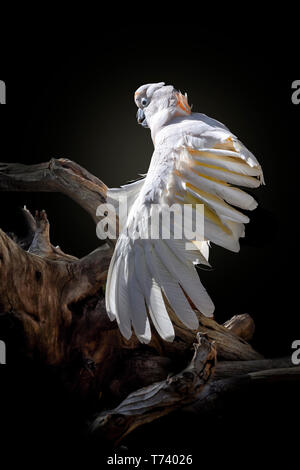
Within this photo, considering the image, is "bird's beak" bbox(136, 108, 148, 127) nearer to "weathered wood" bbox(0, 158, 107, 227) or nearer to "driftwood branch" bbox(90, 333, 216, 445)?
"weathered wood" bbox(0, 158, 107, 227)

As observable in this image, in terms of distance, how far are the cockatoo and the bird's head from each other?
51mm

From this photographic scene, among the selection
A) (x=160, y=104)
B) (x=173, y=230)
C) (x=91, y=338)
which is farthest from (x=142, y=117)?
(x=91, y=338)

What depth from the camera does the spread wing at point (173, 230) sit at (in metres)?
0.92

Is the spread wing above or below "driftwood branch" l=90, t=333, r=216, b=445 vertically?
above

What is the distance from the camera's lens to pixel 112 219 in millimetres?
1285

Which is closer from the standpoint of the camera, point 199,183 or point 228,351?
point 199,183

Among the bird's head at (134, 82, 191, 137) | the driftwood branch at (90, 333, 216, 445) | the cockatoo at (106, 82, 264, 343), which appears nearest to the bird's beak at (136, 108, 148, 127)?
the bird's head at (134, 82, 191, 137)

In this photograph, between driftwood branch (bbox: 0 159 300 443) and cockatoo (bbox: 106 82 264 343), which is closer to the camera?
cockatoo (bbox: 106 82 264 343)

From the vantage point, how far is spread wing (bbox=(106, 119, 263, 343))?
36.2 inches

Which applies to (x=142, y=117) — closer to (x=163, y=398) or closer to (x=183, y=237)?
(x=183, y=237)

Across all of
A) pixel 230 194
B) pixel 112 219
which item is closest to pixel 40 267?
pixel 112 219

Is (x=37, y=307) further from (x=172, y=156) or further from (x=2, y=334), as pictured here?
(x=172, y=156)

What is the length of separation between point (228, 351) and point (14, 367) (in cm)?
54

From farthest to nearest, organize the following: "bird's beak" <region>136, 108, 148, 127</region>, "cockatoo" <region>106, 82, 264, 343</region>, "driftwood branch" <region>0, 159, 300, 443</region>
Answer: "bird's beak" <region>136, 108, 148, 127</region> → "driftwood branch" <region>0, 159, 300, 443</region> → "cockatoo" <region>106, 82, 264, 343</region>
